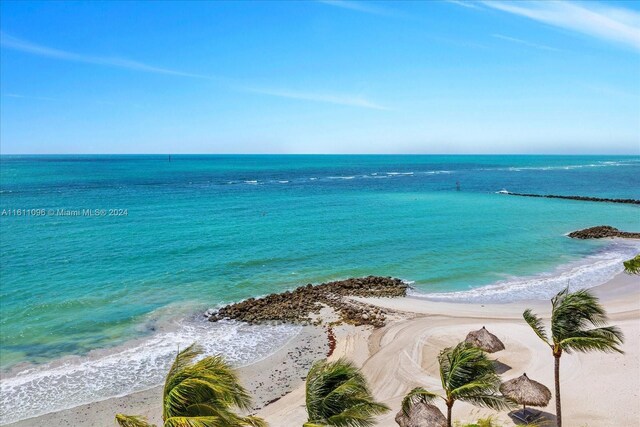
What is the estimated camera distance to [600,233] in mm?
51406

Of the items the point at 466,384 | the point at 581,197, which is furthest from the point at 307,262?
the point at 581,197

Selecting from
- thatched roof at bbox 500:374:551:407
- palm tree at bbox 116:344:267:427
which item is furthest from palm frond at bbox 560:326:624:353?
palm tree at bbox 116:344:267:427

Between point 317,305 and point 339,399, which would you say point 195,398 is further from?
point 317,305

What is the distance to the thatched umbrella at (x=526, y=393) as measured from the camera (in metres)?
17.1

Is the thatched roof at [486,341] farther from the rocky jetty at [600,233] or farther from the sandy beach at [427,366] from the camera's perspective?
the rocky jetty at [600,233]

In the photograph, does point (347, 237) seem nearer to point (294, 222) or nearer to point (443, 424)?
point (294, 222)

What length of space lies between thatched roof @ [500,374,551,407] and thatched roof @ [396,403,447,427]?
277 centimetres

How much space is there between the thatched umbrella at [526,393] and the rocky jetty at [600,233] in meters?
38.8

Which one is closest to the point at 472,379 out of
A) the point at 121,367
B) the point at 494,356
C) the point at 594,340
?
the point at 594,340

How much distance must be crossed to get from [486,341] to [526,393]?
214 inches

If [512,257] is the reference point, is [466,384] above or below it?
above

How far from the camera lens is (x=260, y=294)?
33.0 meters

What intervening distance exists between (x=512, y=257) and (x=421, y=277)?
11254 mm
